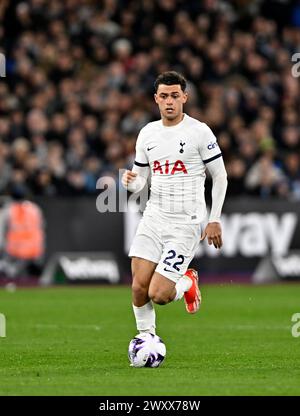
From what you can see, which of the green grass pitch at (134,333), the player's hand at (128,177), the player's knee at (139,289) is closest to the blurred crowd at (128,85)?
the green grass pitch at (134,333)

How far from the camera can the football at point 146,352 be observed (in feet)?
33.9

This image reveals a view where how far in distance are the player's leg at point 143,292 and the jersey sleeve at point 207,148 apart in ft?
3.51

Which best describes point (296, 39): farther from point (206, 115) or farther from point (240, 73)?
point (206, 115)

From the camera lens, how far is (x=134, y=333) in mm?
13859

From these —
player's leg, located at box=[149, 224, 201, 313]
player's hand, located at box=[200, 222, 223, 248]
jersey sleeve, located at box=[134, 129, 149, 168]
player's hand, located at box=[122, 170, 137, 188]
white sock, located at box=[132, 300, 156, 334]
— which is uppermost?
jersey sleeve, located at box=[134, 129, 149, 168]

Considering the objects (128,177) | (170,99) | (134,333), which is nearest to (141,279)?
(128,177)

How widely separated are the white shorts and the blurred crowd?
465 inches

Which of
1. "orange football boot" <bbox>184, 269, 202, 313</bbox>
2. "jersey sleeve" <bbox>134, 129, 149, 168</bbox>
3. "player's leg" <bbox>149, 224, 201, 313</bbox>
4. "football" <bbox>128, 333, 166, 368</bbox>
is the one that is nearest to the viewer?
"football" <bbox>128, 333, 166, 368</bbox>

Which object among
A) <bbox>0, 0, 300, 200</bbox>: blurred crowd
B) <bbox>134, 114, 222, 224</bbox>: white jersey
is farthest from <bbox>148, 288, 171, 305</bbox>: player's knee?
<bbox>0, 0, 300, 200</bbox>: blurred crowd

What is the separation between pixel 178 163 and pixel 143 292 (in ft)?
3.93

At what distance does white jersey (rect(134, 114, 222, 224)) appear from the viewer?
10648 mm

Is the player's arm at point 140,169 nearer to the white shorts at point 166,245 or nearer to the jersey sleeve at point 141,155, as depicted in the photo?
the jersey sleeve at point 141,155

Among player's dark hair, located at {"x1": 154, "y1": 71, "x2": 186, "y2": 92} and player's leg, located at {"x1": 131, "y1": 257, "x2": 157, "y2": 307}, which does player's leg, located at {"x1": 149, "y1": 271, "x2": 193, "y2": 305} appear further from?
player's dark hair, located at {"x1": 154, "y1": 71, "x2": 186, "y2": 92}

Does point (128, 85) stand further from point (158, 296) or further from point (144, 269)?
point (158, 296)
